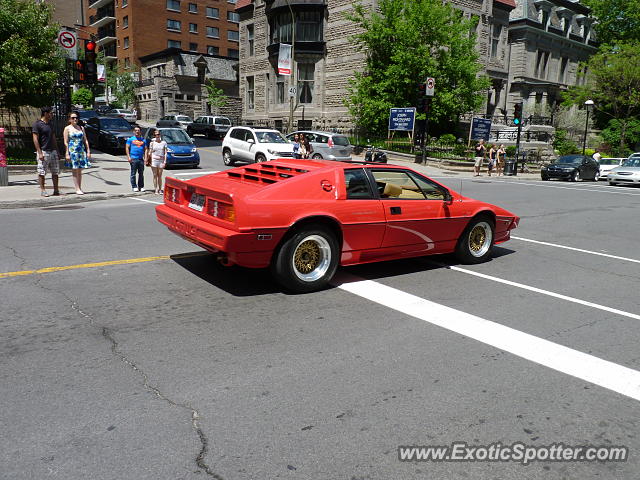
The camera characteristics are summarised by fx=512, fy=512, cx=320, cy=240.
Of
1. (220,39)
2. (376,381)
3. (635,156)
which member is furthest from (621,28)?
(376,381)

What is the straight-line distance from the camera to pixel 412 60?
101 feet

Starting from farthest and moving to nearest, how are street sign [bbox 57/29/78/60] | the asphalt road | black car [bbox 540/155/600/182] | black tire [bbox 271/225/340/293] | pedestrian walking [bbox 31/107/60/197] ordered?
black car [bbox 540/155/600/182], street sign [bbox 57/29/78/60], pedestrian walking [bbox 31/107/60/197], black tire [bbox 271/225/340/293], the asphalt road

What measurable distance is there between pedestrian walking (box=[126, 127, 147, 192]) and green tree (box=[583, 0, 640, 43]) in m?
55.8

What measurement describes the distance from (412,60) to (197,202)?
90.9 feet

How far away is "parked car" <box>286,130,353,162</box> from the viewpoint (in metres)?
24.4

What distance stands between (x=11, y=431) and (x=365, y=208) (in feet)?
13.9

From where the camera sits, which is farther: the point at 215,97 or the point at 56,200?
the point at 215,97

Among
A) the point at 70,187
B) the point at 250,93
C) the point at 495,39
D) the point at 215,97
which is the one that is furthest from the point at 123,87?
the point at 70,187

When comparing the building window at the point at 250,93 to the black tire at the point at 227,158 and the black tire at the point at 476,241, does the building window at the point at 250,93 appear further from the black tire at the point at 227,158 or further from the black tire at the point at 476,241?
the black tire at the point at 476,241

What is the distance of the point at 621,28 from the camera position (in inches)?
2147

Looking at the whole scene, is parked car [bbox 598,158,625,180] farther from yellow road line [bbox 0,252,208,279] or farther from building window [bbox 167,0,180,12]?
building window [bbox 167,0,180,12]

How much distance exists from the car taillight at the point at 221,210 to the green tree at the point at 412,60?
27764 mm

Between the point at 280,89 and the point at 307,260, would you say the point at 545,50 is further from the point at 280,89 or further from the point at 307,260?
the point at 307,260

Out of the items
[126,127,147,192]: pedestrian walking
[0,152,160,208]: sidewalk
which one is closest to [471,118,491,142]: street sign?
[0,152,160,208]: sidewalk
